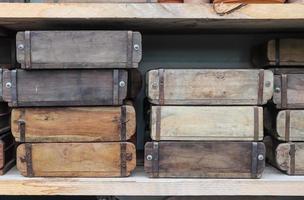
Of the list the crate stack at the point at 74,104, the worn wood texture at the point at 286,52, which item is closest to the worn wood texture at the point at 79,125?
the crate stack at the point at 74,104

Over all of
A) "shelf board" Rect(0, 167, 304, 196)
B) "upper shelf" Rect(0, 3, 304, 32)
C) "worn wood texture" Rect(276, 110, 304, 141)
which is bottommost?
"shelf board" Rect(0, 167, 304, 196)

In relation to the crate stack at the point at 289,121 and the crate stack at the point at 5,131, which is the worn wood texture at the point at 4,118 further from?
the crate stack at the point at 289,121

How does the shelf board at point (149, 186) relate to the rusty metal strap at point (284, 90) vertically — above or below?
below

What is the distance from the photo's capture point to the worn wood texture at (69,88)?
0.85 metres

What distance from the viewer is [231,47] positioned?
3.87ft

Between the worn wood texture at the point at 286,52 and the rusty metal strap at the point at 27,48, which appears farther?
the worn wood texture at the point at 286,52

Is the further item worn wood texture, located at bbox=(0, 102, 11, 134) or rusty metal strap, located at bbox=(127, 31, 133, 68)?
worn wood texture, located at bbox=(0, 102, 11, 134)

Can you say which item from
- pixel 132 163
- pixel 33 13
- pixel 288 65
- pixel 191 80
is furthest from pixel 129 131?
pixel 288 65

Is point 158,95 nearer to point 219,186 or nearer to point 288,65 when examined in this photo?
point 219,186

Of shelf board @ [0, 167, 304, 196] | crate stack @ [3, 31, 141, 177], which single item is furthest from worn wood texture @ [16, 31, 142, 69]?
shelf board @ [0, 167, 304, 196]

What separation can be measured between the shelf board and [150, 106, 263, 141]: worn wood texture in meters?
0.10

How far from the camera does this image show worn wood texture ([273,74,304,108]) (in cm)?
90

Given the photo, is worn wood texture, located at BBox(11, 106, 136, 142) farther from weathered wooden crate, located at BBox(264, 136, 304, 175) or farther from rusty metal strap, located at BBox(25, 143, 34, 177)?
weathered wooden crate, located at BBox(264, 136, 304, 175)

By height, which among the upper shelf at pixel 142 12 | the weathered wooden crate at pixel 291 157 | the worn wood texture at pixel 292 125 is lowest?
the weathered wooden crate at pixel 291 157
